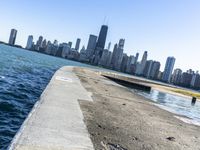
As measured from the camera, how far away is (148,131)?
9297 millimetres

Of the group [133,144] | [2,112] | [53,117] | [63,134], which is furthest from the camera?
[2,112]

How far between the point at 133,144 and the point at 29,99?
1225 centimetres

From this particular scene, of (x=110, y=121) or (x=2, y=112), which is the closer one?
(x=110, y=121)

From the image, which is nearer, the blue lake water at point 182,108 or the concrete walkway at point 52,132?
the concrete walkway at point 52,132

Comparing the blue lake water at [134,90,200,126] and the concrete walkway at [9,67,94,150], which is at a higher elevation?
the concrete walkway at [9,67,94,150]

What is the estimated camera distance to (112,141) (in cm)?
719

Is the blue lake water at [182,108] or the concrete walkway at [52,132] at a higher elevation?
the concrete walkway at [52,132]

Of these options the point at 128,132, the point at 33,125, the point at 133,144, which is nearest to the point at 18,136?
the point at 33,125

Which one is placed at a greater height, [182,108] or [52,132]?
[52,132]

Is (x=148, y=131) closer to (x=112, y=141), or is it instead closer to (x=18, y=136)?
(x=112, y=141)

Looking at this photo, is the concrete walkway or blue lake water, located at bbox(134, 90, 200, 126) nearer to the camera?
the concrete walkway

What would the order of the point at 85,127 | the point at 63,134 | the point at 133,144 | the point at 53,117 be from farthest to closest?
1. the point at 53,117
2. the point at 85,127
3. the point at 133,144
4. the point at 63,134

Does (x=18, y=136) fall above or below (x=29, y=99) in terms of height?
above

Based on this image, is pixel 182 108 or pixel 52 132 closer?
pixel 52 132
